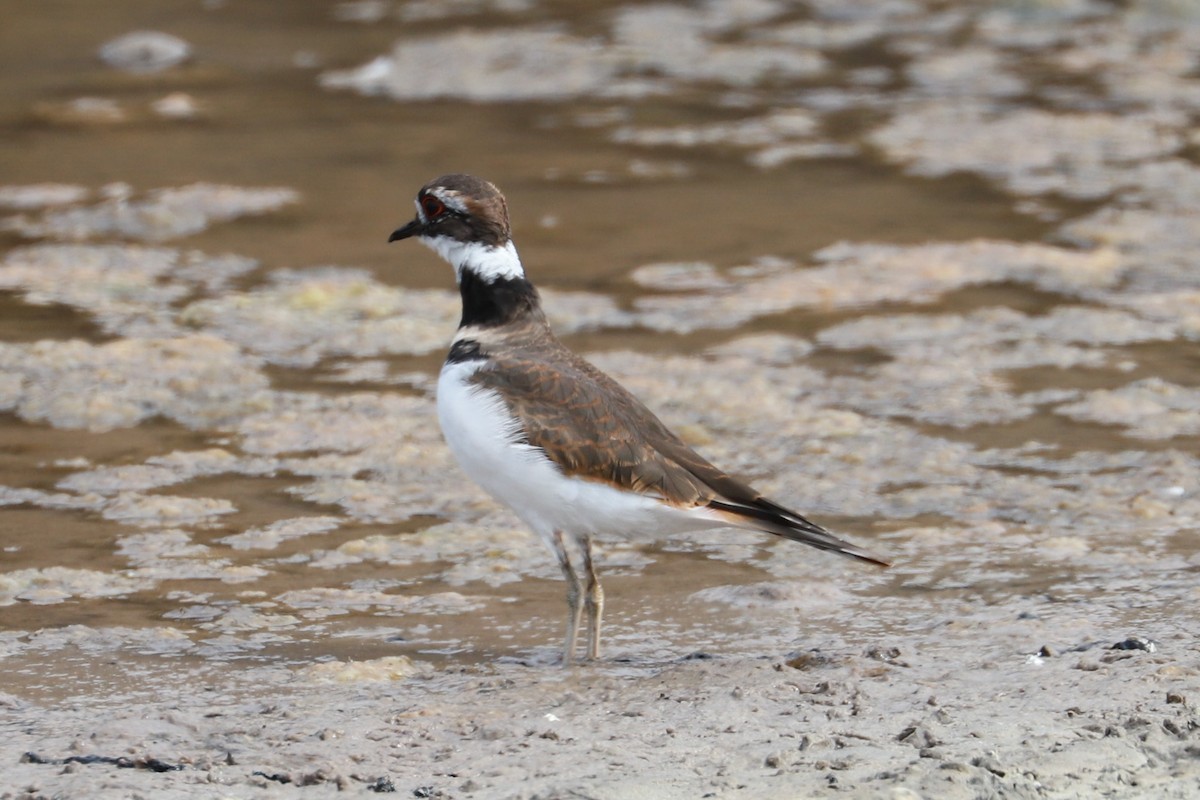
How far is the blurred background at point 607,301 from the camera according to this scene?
17.0 feet

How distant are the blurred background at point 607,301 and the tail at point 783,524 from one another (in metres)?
0.36

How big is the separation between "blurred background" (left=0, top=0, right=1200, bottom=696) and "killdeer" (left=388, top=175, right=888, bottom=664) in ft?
1.21

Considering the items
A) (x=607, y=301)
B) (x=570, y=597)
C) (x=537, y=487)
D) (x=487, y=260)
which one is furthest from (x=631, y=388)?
(x=537, y=487)

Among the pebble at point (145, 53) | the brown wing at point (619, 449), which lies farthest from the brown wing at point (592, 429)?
the pebble at point (145, 53)

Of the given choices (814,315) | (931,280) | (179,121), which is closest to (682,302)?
(814,315)

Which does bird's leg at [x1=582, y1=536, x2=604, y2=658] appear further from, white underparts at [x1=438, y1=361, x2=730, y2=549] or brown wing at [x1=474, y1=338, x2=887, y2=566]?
brown wing at [x1=474, y1=338, x2=887, y2=566]

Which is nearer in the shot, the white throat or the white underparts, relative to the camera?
the white underparts

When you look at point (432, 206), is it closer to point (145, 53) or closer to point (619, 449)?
point (619, 449)

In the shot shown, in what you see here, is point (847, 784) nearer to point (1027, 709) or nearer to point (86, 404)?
point (1027, 709)

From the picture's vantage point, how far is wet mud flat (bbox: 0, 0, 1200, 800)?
396 cm

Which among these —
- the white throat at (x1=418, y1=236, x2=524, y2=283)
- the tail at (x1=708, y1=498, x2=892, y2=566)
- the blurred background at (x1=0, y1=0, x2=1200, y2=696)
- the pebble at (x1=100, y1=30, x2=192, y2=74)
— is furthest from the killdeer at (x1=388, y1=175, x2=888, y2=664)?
the pebble at (x1=100, y1=30, x2=192, y2=74)

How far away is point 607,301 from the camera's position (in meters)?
7.62

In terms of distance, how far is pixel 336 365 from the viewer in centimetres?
702

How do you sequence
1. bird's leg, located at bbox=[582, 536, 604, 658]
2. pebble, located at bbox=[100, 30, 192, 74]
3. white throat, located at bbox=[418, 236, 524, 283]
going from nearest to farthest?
bird's leg, located at bbox=[582, 536, 604, 658] → white throat, located at bbox=[418, 236, 524, 283] → pebble, located at bbox=[100, 30, 192, 74]
